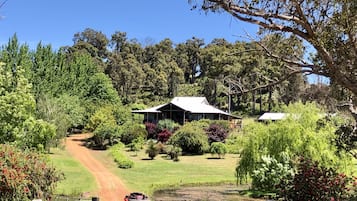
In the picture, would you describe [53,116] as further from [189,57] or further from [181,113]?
[189,57]

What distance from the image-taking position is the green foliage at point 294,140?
2162cm

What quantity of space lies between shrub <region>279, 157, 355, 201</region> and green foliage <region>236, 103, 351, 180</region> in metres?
10.0

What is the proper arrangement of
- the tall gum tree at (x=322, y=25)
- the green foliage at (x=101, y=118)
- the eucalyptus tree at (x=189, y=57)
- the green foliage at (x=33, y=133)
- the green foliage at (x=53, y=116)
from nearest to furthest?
the tall gum tree at (x=322, y=25) → the green foliage at (x=33, y=133) → the green foliage at (x=53, y=116) → the green foliage at (x=101, y=118) → the eucalyptus tree at (x=189, y=57)

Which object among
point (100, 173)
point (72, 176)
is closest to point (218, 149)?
point (100, 173)

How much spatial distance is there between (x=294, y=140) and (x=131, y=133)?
95.2 feet

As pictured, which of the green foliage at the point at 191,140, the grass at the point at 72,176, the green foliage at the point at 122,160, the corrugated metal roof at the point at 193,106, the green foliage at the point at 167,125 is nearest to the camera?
the grass at the point at 72,176

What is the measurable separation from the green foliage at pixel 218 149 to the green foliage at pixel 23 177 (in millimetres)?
29811

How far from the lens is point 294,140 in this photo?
22.5 meters

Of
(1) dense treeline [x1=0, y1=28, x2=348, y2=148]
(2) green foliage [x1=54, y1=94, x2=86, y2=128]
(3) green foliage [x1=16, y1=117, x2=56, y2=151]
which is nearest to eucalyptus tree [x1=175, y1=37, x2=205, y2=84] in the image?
(1) dense treeline [x1=0, y1=28, x2=348, y2=148]

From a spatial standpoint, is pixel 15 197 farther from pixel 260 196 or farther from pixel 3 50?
pixel 3 50

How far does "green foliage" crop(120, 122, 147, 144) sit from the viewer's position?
48.9 metres

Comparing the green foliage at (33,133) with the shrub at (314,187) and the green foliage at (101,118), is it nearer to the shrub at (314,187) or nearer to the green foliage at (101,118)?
the shrub at (314,187)

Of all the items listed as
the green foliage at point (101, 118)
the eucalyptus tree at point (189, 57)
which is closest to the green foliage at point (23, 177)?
the green foliage at point (101, 118)

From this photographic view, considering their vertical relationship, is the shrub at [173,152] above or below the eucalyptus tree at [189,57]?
below
